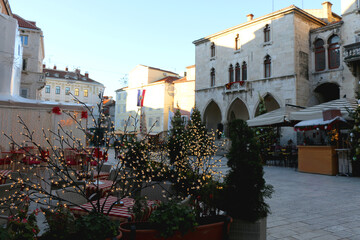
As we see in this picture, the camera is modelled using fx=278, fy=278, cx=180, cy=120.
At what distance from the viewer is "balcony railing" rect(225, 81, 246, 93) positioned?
85.4ft

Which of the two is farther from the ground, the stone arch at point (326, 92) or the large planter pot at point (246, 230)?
the stone arch at point (326, 92)

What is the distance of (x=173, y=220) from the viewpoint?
3.01 metres

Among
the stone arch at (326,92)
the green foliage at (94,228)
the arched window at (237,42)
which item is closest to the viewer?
Result: the green foliage at (94,228)

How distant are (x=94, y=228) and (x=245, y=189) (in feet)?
6.17

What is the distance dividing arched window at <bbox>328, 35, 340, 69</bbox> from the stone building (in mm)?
664

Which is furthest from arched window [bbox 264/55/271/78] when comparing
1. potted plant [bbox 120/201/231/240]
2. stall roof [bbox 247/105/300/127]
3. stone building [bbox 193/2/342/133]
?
potted plant [bbox 120/201/231/240]

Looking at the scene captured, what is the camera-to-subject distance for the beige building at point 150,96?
40.1 m

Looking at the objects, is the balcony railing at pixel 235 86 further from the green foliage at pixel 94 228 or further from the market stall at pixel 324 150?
the green foliage at pixel 94 228

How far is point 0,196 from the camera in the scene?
416 cm

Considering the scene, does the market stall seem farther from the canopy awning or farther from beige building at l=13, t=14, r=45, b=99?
beige building at l=13, t=14, r=45, b=99

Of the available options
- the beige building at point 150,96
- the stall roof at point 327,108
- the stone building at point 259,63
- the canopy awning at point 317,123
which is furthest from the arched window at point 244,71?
the canopy awning at point 317,123

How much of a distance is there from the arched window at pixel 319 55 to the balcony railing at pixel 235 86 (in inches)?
246

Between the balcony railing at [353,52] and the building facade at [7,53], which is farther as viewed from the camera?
the balcony railing at [353,52]

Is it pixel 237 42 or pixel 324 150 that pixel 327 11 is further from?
pixel 324 150
